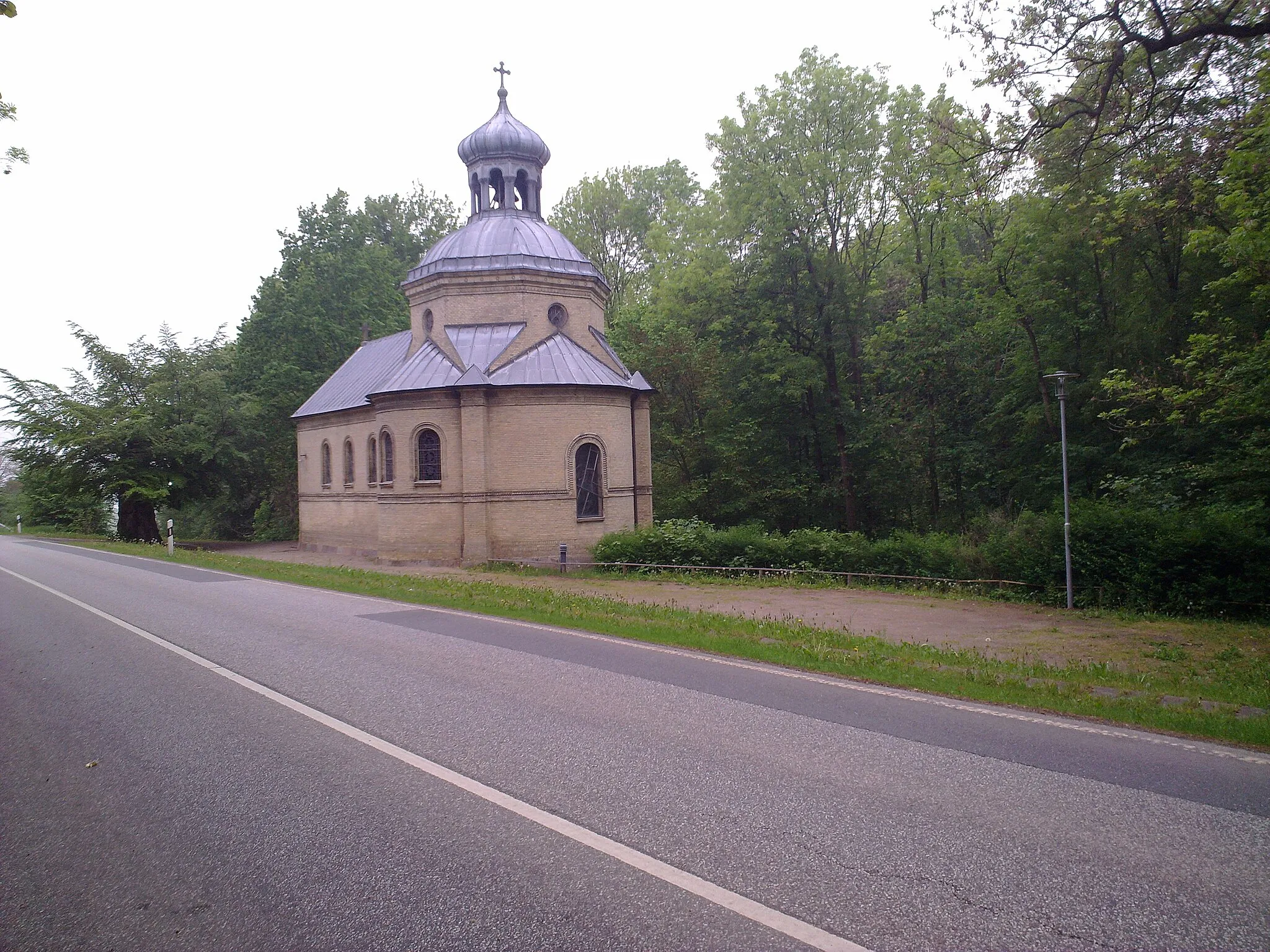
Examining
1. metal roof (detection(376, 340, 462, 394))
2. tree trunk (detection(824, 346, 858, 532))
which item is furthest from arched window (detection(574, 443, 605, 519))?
tree trunk (detection(824, 346, 858, 532))

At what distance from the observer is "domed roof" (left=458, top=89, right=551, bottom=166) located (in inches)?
1075

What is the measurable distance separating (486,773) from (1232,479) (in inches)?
749

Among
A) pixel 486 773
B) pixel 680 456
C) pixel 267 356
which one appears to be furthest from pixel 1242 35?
pixel 267 356

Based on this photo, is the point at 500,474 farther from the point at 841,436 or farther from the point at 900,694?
the point at 900,694

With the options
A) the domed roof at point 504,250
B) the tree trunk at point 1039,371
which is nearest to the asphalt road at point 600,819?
the domed roof at point 504,250

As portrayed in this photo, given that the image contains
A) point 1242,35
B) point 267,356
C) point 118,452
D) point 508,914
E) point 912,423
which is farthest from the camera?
point 267,356

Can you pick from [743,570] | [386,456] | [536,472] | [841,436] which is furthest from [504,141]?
[743,570]

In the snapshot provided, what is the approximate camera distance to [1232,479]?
18.5 meters

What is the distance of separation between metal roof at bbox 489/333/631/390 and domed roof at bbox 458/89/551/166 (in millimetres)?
6527

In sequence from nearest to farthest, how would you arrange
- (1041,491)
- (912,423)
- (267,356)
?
(1041,491), (912,423), (267,356)

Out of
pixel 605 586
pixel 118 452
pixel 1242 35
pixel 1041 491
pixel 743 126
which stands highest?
pixel 743 126

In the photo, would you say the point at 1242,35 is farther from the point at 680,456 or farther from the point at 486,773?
the point at 680,456

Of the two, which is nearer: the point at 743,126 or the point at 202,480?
the point at 743,126

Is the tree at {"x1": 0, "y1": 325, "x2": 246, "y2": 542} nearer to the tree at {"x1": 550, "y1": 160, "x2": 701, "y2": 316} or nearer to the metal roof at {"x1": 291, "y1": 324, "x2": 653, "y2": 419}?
the metal roof at {"x1": 291, "y1": 324, "x2": 653, "y2": 419}
